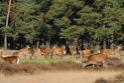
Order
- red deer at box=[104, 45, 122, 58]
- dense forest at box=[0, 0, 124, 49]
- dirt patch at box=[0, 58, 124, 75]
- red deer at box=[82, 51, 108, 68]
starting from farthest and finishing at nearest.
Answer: dense forest at box=[0, 0, 124, 49]
red deer at box=[104, 45, 122, 58]
red deer at box=[82, 51, 108, 68]
dirt patch at box=[0, 58, 124, 75]

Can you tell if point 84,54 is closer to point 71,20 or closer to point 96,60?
point 96,60

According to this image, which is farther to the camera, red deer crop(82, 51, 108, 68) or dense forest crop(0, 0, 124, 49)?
dense forest crop(0, 0, 124, 49)

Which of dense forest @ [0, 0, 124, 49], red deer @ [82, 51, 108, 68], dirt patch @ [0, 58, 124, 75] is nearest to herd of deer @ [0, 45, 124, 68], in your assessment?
red deer @ [82, 51, 108, 68]

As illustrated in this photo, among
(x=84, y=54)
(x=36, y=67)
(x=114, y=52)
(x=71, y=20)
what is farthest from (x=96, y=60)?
(x=71, y=20)

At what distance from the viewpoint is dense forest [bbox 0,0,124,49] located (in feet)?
122

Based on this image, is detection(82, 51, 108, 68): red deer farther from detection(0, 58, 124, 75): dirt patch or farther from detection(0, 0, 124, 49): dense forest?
detection(0, 0, 124, 49): dense forest

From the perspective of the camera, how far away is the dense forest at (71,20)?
37.1 metres

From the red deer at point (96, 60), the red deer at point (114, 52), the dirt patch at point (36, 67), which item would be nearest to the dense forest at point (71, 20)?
the red deer at point (114, 52)

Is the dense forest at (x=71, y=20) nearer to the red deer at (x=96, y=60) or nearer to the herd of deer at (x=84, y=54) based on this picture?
the herd of deer at (x=84, y=54)

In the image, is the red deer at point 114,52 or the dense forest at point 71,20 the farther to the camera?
the dense forest at point 71,20

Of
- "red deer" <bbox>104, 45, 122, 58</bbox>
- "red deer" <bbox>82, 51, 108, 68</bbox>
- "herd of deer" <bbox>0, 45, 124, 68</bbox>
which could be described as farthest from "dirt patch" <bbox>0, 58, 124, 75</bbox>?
"red deer" <bbox>104, 45, 122, 58</bbox>

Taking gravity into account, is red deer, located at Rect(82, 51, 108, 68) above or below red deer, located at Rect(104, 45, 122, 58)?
above

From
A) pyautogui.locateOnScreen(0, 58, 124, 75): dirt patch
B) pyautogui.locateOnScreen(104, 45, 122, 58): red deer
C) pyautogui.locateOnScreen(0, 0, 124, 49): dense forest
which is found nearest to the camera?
pyautogui.locateOnScreen(0, 58, 124, 75): dirt patch

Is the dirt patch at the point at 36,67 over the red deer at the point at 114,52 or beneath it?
over
